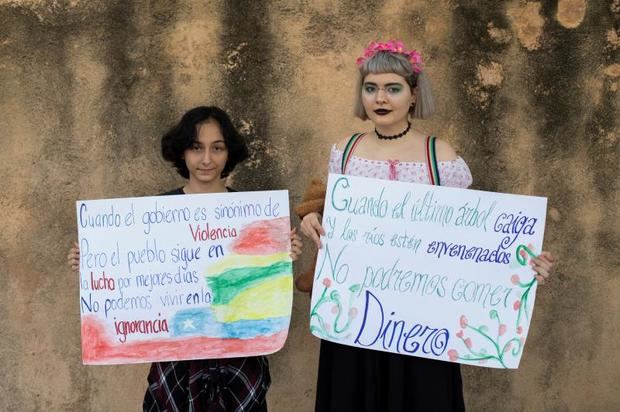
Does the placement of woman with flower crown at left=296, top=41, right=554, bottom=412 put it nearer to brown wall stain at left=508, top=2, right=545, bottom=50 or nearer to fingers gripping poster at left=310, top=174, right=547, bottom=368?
fingers gripping poster at left=310, top=174, right=547, bottom=368

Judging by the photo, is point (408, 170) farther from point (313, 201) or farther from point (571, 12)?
point (571, 12)

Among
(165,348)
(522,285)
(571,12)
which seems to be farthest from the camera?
(571,12)

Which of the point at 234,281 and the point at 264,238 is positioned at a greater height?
the point at 264,238

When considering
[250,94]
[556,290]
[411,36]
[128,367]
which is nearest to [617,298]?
[556,290]

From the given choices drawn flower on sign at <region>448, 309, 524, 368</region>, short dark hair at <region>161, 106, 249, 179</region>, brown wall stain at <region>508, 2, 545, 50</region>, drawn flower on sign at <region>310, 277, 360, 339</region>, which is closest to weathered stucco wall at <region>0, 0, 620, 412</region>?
brown wall stain at <region>508, 2, 545, 50</region>

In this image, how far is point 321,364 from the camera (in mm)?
2939

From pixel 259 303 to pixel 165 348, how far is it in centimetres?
40

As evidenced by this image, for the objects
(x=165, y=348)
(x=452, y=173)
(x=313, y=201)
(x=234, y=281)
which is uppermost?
(x=452, y=173)

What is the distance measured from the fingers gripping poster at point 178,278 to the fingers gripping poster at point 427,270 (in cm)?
24

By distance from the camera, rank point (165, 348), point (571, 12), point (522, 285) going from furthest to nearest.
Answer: point (571, 12) → point (165, 348) → point (522, 285)

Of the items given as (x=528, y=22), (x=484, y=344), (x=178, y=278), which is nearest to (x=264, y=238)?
(x=178, y=278)

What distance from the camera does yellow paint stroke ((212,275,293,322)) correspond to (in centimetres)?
282

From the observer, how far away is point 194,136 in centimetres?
286

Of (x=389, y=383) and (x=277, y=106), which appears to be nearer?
(x=389, y=383)
